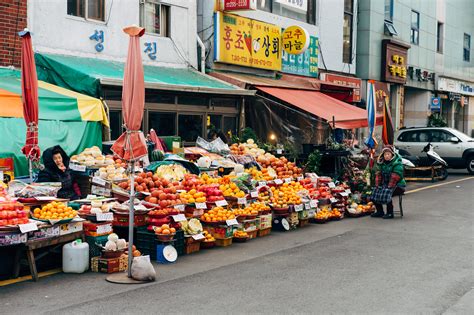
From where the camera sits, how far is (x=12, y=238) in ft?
26.0

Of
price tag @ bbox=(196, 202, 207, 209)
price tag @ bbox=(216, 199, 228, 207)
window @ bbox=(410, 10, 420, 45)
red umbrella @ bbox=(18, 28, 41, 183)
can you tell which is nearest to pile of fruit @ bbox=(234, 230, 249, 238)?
price tag @ bbox=(216, 199, 228, 207)

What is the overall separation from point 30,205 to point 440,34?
1394 inches

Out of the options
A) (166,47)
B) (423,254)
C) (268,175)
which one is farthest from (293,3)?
(423,254)

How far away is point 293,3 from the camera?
2280 centimetres

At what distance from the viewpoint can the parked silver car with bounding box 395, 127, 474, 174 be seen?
25266 millimetres

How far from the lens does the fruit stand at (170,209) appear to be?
28.5 feet

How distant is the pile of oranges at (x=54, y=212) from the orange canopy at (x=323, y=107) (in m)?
10.4

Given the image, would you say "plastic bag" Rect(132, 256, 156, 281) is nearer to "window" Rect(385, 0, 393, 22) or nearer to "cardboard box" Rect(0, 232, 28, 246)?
"cardboard box" Rect(0, 232, 28, 246)

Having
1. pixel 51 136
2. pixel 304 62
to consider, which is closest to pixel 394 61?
pixel 304 62

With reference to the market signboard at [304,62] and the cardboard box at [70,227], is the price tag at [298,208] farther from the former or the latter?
the market signboard at [304,62]

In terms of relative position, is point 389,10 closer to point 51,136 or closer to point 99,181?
point 51,136

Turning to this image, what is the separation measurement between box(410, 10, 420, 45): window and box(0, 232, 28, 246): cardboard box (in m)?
30.5

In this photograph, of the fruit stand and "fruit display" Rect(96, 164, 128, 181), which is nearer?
the fruit stand

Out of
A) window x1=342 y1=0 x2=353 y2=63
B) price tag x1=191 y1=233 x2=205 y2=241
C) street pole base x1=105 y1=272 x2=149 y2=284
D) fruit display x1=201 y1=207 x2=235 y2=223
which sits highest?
window x1=342 y1=0 x2=353 y2=63
